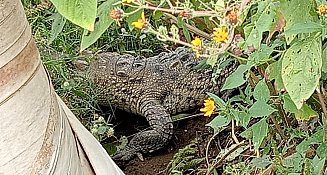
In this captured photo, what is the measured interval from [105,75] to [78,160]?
5.92 feet

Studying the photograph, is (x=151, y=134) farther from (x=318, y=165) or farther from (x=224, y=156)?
(x=318, y=165)

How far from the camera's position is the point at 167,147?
2.61 metres

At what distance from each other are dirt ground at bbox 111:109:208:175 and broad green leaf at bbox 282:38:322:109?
4.41 ft

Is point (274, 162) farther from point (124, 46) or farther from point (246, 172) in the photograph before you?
point (124, 46)

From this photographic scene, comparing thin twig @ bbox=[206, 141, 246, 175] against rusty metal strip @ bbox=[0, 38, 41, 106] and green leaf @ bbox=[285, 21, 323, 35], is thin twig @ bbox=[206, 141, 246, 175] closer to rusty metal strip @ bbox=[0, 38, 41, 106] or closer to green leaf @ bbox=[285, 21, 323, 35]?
green leaf @ bbox=[285, 21, 323, 35]

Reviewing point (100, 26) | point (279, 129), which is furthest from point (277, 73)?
point (279, 129)

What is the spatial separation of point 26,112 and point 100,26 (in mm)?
237

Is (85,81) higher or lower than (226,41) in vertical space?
lower

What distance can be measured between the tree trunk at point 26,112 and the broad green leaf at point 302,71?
0.36 meters

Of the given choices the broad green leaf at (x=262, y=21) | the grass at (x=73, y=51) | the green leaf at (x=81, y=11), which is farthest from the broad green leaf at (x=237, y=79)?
the grass at (x=73, y=51)

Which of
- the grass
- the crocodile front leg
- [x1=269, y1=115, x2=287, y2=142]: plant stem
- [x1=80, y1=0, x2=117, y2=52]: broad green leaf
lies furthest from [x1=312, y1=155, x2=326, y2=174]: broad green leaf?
the crocodile front leg

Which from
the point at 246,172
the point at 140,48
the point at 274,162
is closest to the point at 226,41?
the point at 274,162

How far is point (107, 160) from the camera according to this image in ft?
4.18

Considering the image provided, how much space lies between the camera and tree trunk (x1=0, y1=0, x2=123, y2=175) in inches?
35.4
